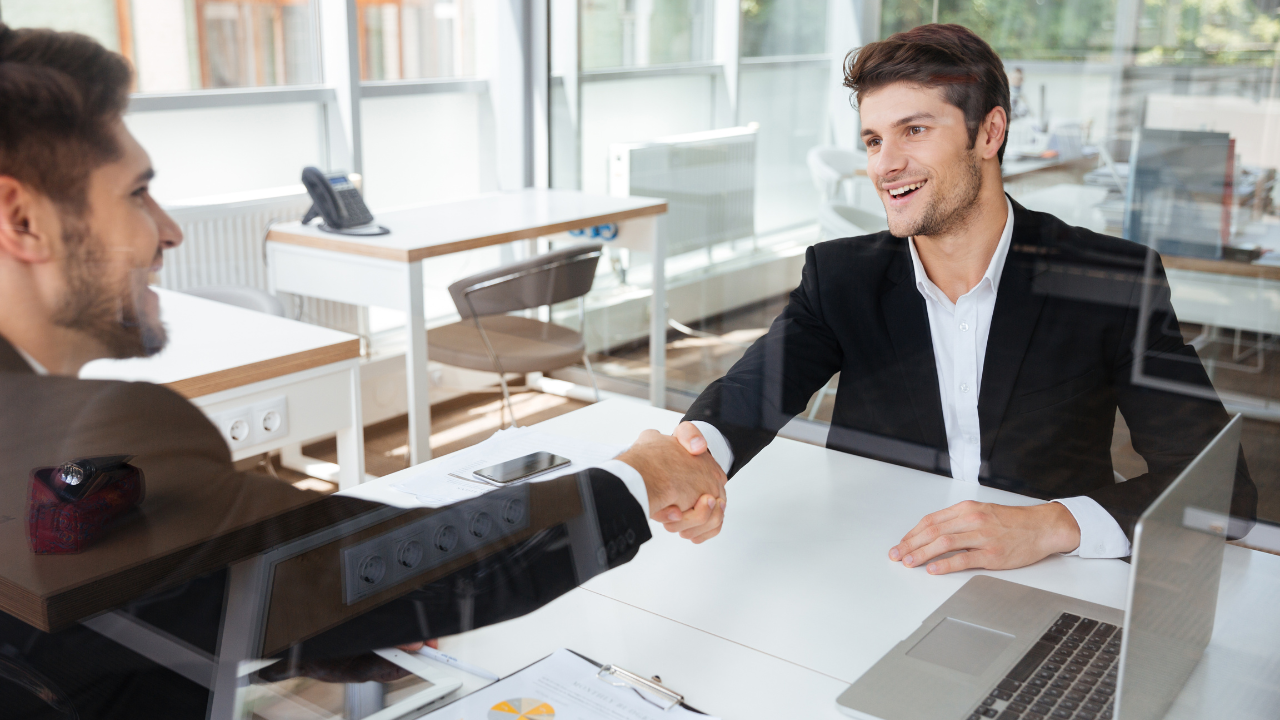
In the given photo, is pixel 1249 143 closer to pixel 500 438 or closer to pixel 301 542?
pixel 500 438

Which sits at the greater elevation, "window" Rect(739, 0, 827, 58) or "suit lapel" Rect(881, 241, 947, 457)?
"window" Rect(739, 0, 827, 58)

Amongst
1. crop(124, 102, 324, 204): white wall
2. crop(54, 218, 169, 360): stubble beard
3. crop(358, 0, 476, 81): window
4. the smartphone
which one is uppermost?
crop(358, 0, 476, 81): window

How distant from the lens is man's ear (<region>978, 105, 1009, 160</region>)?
137 cm

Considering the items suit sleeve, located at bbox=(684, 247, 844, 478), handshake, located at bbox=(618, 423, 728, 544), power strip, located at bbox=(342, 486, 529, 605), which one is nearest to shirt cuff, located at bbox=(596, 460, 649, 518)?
handshake, located at bbox=(618, 423, 728, 544)

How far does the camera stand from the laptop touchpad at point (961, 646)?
83 centimetres

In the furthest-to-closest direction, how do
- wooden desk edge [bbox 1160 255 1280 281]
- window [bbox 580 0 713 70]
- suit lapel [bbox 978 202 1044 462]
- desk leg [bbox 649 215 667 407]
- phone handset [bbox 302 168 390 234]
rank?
desk leg [bbox 649 215 667 407]
window [bbox 580 0 713 70]
wooden desk edge [bbox 1160 255 1280 281]
suit lapel [bbox 978 202 1044 462]
phone handset [bbox 302 168 390 234]

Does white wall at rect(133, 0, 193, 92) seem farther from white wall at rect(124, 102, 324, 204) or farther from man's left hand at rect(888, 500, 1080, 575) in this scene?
man's left hand at rect(888, 500, 1080, 575)

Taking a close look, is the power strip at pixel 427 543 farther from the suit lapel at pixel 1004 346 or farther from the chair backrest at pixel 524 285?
the suit lapel at pixel 1004 346

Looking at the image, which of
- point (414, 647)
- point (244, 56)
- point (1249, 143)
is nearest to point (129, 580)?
point (414, 647)

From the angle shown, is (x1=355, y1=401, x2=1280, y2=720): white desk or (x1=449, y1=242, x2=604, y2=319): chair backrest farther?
(x1=449, y1=242, x2=604, y2=319): chair backrest

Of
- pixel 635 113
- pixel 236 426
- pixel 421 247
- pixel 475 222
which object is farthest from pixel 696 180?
pixel 236 426

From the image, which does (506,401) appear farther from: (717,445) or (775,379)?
(775,379)

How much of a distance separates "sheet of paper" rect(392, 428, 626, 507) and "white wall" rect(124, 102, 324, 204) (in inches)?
11.2

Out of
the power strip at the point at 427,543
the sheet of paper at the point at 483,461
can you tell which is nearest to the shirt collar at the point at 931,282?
the sheet of paper at the point at 483,461
